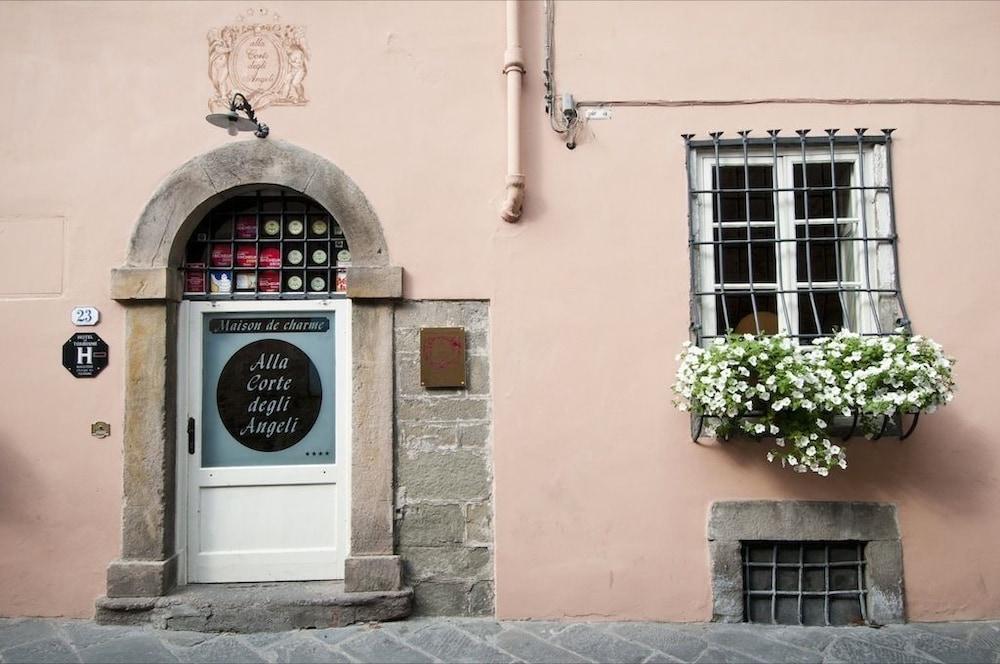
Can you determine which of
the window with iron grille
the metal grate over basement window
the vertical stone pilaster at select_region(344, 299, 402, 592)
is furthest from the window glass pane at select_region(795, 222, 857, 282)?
the vertical stone pilaster at select_region(344, 299, 402, 592)

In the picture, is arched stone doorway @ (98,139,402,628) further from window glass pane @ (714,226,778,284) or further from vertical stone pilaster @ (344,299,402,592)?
window glass pane @ (714,226,778,284)

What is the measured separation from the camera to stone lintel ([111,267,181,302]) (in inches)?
157

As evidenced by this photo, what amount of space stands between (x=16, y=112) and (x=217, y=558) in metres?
2.98

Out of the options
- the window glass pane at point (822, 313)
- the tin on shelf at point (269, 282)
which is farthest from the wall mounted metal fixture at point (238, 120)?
the window glass pane at point (822, 313)

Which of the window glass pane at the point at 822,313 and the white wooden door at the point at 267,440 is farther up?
the window glass pane at the point at 822,313

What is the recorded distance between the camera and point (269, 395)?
4211mm

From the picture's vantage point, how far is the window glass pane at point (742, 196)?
4.19 metres

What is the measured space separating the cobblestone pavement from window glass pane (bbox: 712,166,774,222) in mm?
2443

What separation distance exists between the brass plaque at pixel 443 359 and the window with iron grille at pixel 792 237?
4.61ft

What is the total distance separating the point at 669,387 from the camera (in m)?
4.03

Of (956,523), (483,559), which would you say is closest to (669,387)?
(483,559)

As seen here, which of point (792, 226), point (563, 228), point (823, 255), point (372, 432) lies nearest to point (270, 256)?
point (372, 432)

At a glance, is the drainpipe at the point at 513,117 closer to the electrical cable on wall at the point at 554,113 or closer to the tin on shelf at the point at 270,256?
the electrical cable on wall at the point at 554,113

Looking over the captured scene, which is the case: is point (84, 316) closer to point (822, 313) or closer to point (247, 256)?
point (247, 256)
